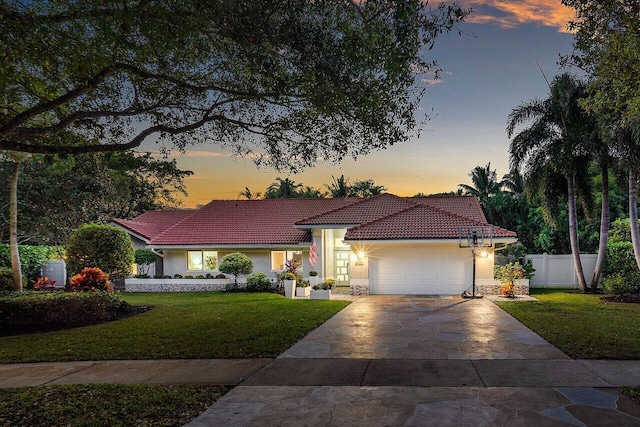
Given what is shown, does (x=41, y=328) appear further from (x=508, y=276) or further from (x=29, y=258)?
(x=508, y=276)

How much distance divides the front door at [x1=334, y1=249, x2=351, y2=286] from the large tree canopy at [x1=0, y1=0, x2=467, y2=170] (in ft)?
40.9

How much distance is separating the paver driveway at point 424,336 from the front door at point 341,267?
7.17m

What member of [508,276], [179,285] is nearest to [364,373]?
[508,276]

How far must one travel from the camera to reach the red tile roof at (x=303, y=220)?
19.0 m

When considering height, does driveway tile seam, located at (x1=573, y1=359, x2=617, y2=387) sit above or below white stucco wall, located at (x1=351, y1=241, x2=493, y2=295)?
below

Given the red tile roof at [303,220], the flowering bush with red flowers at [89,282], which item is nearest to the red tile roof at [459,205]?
the red tile roof at [303,220]

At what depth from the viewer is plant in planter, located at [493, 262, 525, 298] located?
17.4 metres

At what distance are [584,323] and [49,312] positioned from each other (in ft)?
45.9

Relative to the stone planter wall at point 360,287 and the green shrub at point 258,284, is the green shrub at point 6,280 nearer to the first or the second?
the green shrub at point 258,284

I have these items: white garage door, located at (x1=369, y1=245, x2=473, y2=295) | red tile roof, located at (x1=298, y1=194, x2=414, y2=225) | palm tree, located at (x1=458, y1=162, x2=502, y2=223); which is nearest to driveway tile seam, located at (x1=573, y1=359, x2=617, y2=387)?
white garage door, located at (x1=369, y1=245, x2=473, y2=295)

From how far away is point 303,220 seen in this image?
20469 millimetres

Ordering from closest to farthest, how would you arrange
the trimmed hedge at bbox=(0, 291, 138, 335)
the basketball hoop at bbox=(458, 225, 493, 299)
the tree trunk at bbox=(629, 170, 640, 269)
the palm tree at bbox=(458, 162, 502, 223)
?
1. the trimmed hedge at bbox=(0, 291, 138, 335)
2. the tree trunk at bbox=(629, 170, 640, 269)
3. the basketball hoop at bbox=(458, 225, 493, 299)
4. the palm tree at bbox=(458, 162, 502, 223)

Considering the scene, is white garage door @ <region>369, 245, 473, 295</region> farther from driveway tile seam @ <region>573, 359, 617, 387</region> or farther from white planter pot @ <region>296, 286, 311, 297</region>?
driveway tile seam @ <region>573, 359, 617, 387</region>

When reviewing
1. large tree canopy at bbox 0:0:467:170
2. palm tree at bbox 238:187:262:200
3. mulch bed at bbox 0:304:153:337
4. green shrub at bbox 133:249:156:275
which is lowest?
mulch bed at bbox 0:304:153:337
